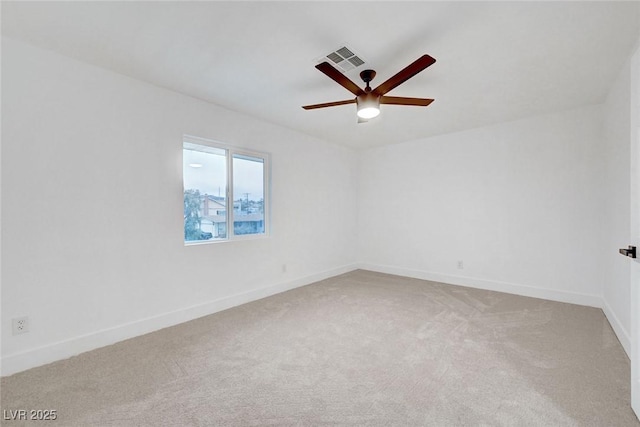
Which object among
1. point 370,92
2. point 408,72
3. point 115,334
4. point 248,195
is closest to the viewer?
point 408,72

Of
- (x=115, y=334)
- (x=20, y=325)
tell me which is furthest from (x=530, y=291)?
(x=20, y=325)

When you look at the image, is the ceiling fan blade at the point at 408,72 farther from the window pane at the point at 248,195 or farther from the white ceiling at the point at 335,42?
the window pane at the point at 248,195

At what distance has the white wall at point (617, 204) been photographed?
8.19 feet

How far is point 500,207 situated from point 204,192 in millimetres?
4076

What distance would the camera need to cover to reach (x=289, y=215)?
4.32 m

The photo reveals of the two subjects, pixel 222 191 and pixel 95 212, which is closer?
pixel 95 212

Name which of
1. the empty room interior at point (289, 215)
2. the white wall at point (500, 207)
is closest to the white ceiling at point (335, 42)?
the empty room interior at point (289, 215)

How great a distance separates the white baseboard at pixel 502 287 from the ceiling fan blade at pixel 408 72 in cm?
339

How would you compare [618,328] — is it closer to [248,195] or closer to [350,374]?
[350,374]

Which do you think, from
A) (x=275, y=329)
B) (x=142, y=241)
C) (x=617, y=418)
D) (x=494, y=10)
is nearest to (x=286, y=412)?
(x=275, y=329)

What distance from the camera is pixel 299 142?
176 inches

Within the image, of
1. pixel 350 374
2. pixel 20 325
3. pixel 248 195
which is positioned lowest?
pixel 350 374

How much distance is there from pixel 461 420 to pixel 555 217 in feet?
10.9

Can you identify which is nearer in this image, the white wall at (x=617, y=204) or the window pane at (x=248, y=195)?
the white wall at (x=617, y=204)
